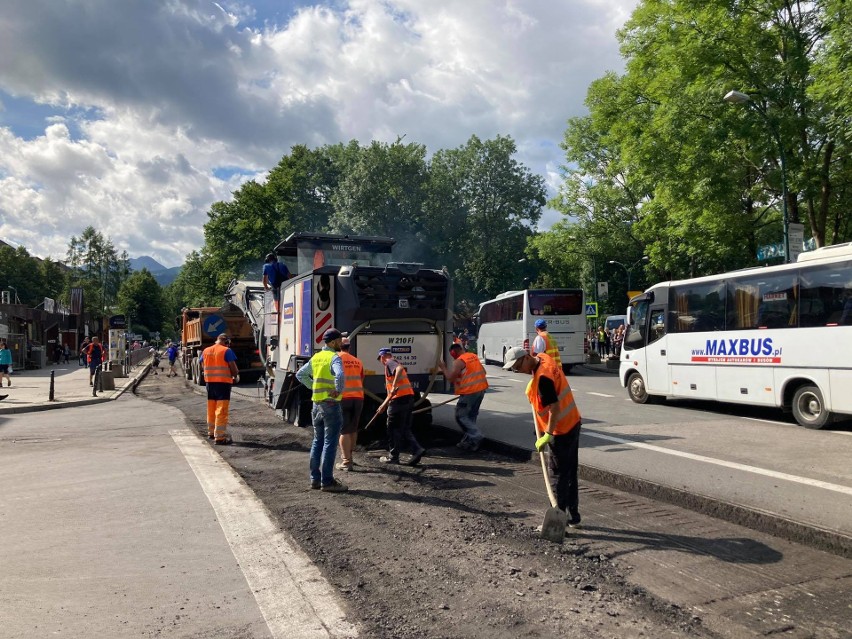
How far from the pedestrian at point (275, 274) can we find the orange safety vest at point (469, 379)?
3981 mm

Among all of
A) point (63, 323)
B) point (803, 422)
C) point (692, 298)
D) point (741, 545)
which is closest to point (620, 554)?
point (741, 545)

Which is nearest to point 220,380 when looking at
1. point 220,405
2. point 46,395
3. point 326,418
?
point 220,405

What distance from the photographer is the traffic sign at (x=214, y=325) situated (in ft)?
74.4

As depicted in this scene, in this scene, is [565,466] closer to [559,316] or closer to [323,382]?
[323,382]

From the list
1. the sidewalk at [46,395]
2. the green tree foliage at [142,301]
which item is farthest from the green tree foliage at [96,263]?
the sidewalk at [46,395]

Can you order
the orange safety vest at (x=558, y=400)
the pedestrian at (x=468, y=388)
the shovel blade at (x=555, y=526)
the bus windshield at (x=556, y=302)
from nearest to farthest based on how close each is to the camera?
the shovel blade at (x=555, y=526) → the orange safety vest at (x=558, y=400) → the pedestrian at (x=468, y=388) → the bus windshield at (x=556, y=302)

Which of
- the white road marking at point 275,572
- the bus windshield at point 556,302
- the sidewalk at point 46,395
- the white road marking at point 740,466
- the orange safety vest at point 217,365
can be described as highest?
the bus windshield at point 556,302

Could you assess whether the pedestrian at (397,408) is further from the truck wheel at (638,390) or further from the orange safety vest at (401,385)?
the truck wheel at (638,390)

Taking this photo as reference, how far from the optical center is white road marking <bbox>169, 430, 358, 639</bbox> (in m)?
3.88

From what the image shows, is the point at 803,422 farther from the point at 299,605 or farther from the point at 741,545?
the point at 299,605

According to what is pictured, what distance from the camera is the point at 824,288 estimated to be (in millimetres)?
10867

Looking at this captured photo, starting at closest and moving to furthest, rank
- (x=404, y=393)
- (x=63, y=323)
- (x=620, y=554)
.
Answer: (x=620, y=554)
(x=404, y=393)
(x=63, y=323)

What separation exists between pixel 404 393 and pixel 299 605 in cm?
471

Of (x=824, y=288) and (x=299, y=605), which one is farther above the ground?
(x=824, y=288)
